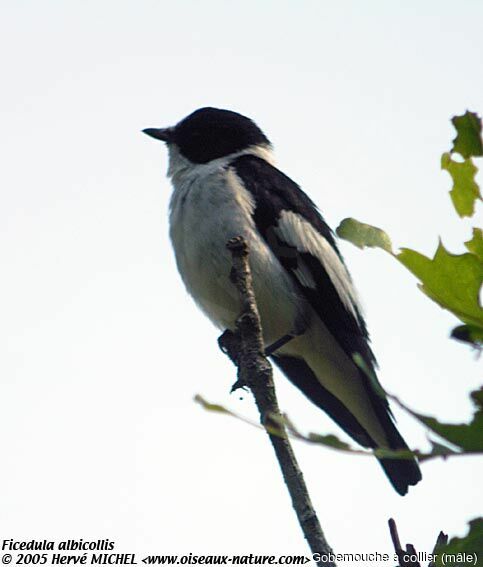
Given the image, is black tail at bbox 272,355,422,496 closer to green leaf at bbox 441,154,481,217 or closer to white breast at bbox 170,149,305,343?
white breast at bbox 170,149,305,343

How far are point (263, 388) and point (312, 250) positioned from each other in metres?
3.01

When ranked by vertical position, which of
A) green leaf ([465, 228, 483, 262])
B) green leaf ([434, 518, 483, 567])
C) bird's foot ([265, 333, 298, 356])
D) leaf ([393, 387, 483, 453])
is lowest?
green leaf ([434, 518, 483, 567])

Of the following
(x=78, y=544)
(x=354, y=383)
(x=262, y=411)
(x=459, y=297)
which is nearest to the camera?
(x=459, y=297)

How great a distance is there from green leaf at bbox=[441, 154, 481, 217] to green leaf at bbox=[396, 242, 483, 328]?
0.17 m

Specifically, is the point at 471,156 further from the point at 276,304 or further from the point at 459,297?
the point at 276,304

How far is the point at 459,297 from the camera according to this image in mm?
2064

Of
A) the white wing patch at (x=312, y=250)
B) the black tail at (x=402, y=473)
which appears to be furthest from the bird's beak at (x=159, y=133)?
the black tail at (x=402, y=473)

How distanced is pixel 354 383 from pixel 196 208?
1605mm

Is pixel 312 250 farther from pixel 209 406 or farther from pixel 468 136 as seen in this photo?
pixel 209 406

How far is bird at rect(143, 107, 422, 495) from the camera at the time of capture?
594cm

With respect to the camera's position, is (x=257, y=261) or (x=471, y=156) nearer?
(x=471, y=156)

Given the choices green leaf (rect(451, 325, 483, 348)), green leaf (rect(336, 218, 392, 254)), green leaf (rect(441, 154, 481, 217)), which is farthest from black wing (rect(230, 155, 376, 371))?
green leaf (rect(451, 325, 483, 348))

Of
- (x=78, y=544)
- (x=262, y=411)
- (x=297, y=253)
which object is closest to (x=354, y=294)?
(x=297, y=253)

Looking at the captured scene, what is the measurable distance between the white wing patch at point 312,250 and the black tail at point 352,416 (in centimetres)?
62
